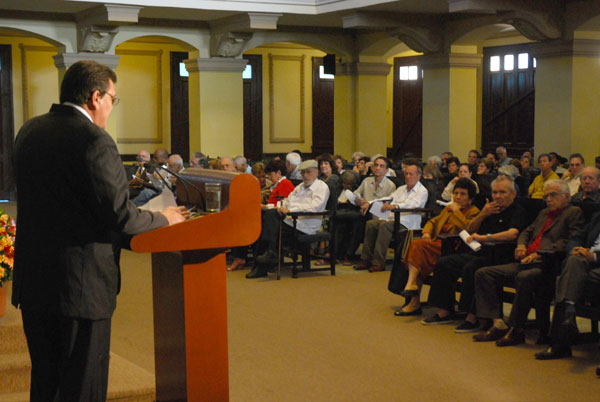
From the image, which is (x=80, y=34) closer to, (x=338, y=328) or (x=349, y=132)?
(x=349, y=132)

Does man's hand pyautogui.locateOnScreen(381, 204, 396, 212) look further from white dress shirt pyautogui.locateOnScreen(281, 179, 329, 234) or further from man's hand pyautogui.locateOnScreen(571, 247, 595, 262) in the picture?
man's hand pyautogui.locateOnScreen(571, 247, 595, 262)

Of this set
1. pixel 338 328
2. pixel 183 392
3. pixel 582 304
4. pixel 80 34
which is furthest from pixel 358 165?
pixel 183 392

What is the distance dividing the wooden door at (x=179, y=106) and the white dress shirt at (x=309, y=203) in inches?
357

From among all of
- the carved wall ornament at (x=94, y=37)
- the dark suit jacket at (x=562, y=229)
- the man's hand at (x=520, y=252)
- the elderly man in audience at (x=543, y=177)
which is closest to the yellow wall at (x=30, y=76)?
the carved wall ornament at (x=94, y=37)

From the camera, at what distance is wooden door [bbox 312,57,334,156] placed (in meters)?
17.5

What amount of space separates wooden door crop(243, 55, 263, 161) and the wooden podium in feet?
46.1

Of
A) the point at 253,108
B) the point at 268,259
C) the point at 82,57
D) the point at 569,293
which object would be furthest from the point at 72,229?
the point at 253,108

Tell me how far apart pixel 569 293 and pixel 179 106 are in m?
12.6

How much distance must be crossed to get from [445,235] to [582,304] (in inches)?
43.9

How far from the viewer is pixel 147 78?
16.0 m

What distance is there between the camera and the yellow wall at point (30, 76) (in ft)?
47.2

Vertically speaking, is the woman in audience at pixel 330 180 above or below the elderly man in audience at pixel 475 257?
above

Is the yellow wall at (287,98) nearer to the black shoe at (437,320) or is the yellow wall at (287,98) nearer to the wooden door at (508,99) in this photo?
the wooden door at (508,99)

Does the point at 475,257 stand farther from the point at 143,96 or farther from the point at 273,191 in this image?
the point at 143,96
